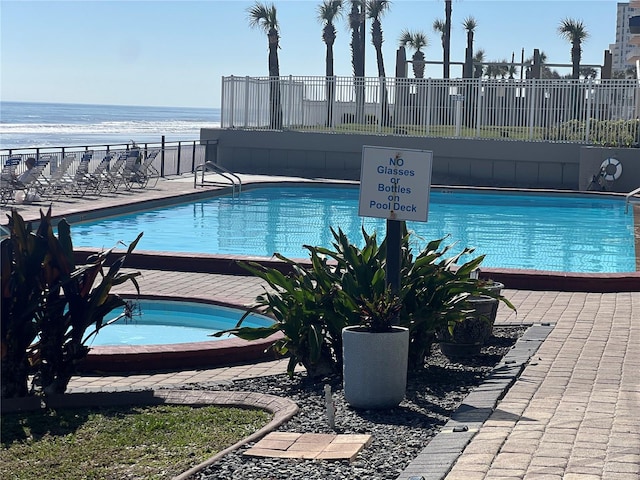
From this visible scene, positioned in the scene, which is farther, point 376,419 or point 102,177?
point 102,177

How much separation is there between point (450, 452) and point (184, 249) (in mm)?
12639

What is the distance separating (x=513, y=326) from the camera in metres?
9.19

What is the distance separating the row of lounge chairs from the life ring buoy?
436 inches

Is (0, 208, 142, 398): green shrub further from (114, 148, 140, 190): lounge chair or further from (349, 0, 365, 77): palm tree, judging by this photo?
(349, 0, 365, 77): palm tree

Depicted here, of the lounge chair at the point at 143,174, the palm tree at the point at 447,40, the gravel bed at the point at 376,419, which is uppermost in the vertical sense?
the palm tree at the point at 447,40

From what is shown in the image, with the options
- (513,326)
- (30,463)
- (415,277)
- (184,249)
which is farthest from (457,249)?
(30,463)

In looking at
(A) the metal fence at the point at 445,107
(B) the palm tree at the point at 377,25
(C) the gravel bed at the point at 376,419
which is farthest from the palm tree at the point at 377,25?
(C) the gravel bed at the point at 376,419

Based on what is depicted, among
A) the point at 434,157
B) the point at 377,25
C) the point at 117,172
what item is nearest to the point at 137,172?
the point at 117,172

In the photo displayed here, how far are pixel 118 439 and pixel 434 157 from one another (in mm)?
23992

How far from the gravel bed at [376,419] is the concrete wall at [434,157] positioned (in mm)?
19959

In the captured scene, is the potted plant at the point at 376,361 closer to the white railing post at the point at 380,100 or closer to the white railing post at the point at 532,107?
the white railing post at the point at 532,107

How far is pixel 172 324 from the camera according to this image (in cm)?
A: 1080

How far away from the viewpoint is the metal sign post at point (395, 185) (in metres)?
6.75

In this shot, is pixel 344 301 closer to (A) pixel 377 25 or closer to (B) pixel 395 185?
(B) pixel 395 185
